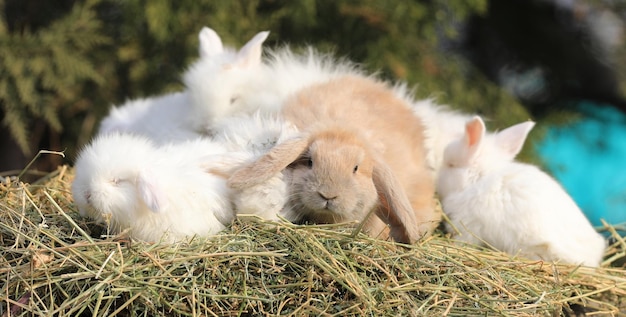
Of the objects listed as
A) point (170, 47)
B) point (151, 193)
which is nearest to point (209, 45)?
point (170, 47)

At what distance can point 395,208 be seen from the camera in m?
2.97

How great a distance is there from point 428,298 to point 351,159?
0.66m

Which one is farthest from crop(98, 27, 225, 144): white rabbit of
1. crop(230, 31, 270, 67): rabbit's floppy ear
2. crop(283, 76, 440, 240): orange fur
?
crop(283, 76, 440, 240): orange fur

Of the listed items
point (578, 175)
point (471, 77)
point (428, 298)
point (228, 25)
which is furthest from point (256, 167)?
point (578, 175)

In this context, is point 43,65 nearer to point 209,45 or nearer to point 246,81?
point 209,45

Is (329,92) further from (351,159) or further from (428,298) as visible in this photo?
(428,298)

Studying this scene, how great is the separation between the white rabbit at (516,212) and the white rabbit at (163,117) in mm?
1327

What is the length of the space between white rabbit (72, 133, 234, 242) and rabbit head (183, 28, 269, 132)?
900 mm

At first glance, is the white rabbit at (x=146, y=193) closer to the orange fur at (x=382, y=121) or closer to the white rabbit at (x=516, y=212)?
the orange fur at (x=382, y=121)

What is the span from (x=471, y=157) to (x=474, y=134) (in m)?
0.11

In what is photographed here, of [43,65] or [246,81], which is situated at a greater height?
[246,81]

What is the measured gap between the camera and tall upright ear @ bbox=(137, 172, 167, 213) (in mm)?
2695

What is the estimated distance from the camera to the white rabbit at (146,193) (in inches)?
110

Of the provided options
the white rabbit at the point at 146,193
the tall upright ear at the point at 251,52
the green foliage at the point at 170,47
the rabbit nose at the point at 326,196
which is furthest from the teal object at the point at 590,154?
the white rabbit at the point at 146,193
